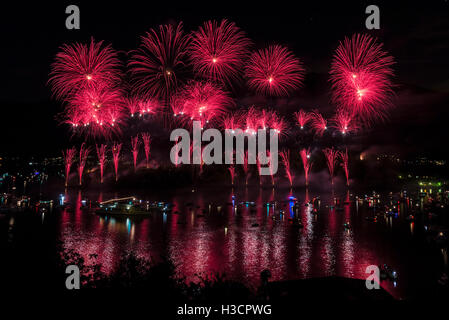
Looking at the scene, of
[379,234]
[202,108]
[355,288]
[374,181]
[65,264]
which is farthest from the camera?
[374,181]

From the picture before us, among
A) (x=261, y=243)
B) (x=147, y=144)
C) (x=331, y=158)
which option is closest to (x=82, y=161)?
(x=147, y=144)

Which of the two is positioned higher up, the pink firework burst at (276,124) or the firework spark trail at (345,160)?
the pink firework burst at (276,124)

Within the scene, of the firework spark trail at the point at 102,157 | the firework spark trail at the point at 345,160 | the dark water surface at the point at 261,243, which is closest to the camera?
the dark water surface at the point at 261,243

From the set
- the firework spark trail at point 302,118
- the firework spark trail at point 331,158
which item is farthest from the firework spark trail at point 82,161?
the firework spark trail at point 331,158

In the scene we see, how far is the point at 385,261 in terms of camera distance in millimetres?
21719

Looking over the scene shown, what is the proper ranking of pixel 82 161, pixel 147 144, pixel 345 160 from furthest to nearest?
pixel 345 160 → pixel 147 144 → pixel 82 161

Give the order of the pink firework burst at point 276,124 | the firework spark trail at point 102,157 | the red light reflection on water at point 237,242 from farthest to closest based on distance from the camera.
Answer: the firework spark trail at point 102,157, the pink firework burst at point 276,124, the red light reflection on water at point 237,242

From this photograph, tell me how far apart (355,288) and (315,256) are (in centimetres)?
1167

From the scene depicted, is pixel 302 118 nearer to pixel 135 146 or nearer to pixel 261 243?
pixel 135 146

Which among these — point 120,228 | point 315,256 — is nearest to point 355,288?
point 315,256

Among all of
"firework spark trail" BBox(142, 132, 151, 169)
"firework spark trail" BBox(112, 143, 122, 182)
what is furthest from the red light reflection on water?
"firework spark trail" BBox(142, 132, 151, 169)

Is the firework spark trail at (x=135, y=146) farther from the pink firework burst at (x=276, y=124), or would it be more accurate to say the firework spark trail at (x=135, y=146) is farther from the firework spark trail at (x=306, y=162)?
the firework spark trail at (x=306, y=162)

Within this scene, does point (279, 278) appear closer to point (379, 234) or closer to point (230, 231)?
point (230, 231)

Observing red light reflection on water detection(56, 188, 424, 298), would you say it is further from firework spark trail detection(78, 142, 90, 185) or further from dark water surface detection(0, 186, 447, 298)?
firework spark trail detection(78, 142, 90, 185)
